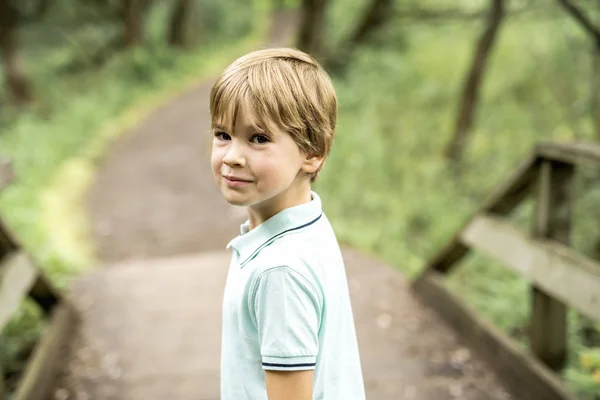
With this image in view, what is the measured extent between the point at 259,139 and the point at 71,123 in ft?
37.8

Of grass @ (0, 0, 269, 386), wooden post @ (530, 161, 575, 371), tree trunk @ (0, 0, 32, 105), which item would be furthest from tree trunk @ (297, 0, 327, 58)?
wooden post @ (530, 161, 575, 371)

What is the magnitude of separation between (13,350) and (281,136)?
128 inches

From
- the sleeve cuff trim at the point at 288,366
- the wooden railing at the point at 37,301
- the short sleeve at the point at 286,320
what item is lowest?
the sleeve cuff trim at the point at 288,366

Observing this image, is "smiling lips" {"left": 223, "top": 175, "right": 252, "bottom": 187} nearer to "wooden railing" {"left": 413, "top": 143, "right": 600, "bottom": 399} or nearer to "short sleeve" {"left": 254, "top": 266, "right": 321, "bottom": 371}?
"short sleeve" {"left": 254, "top": 266, "right": 321, "bottom": 371}

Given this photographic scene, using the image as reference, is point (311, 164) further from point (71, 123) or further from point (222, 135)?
point (71, 123)

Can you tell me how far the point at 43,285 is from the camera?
3.95m

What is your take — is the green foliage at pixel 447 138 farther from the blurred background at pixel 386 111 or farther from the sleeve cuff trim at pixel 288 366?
the sleeve cuff trim at pixel 288 366

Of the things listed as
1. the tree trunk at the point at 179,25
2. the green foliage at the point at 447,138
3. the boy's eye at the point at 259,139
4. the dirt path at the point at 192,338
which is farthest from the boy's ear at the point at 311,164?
the tree trunk at the point at 179,25

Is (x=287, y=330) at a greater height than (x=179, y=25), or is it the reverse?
(x=179, y=25)

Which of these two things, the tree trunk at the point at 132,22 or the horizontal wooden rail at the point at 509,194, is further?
the tree trunk at the point at 132,22

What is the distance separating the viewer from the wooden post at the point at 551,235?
119 inches

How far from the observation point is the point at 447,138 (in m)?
9.96

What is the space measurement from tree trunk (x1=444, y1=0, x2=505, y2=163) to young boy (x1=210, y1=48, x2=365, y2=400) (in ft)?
23.5

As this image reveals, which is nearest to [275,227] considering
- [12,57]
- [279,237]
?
[279,237]
